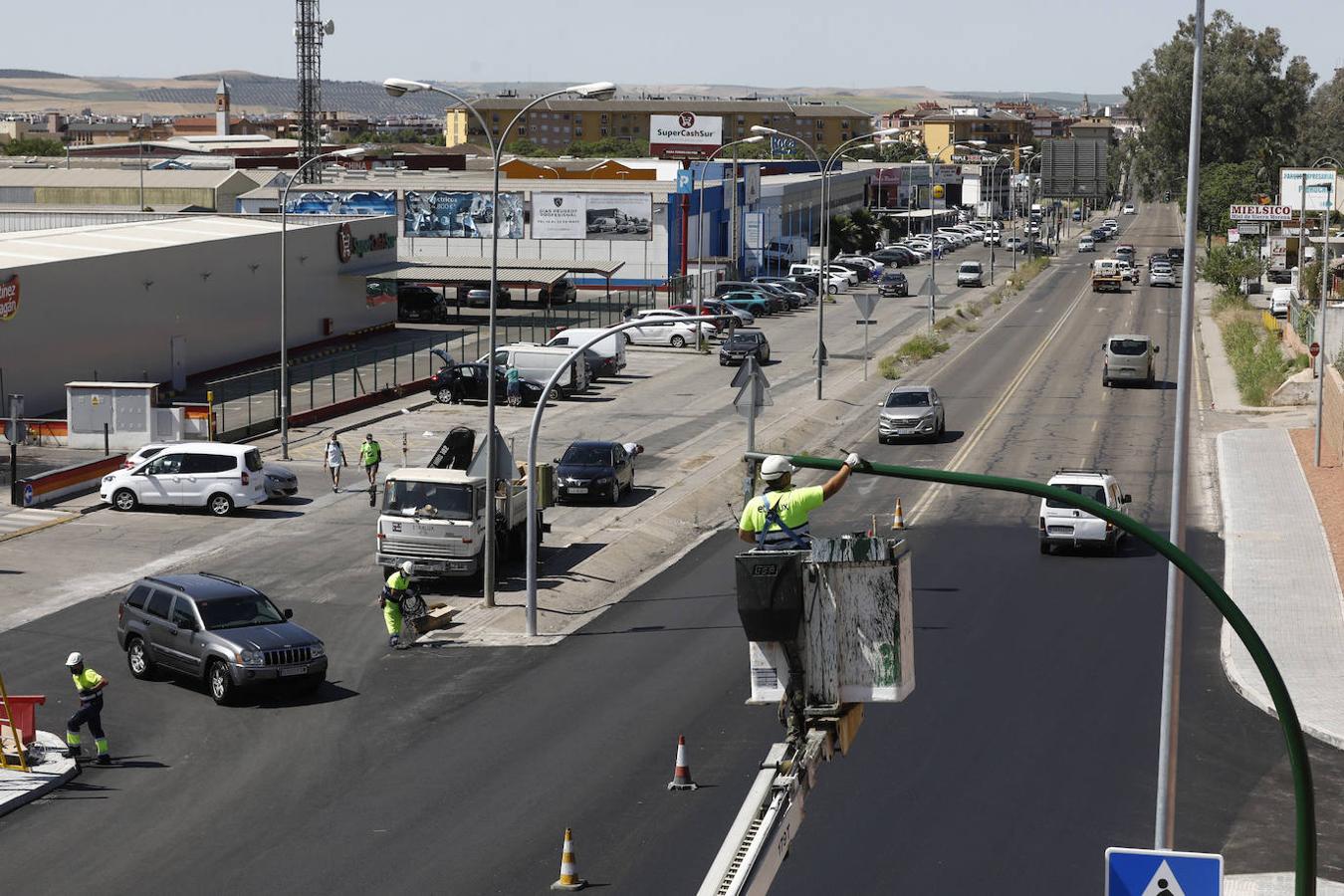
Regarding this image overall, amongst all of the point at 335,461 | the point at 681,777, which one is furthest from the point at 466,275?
the point at 681,777

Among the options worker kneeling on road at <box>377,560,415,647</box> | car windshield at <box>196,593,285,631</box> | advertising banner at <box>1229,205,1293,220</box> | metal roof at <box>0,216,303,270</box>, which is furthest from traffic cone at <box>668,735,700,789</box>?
advertising banner at <box>1229,205,1293,220</box>

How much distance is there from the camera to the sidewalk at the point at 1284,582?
24.1m

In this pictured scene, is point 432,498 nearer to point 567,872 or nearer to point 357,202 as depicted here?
point 567,872

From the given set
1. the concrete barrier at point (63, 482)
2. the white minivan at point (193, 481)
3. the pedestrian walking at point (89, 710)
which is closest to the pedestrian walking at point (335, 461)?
the white minivan at point (193, 481)

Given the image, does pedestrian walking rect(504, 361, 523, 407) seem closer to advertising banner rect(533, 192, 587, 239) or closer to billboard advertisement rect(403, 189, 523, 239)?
advertising banner rect(533, 192, 587, 239)

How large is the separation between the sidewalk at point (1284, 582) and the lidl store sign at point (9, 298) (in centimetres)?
3209

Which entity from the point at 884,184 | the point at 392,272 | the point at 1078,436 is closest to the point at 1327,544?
the point at 1078,436

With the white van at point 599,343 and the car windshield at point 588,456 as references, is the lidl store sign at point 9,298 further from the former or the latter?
the white van at point 599,343

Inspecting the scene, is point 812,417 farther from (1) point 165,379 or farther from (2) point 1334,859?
(2) point 1334,859

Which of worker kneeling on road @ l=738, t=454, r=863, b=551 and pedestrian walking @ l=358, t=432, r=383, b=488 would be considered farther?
pedestrian walking @ l=358, t=432, r=383, b=488

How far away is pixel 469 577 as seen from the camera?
31375 mm

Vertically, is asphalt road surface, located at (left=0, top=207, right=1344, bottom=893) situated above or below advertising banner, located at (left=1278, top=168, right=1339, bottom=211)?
below

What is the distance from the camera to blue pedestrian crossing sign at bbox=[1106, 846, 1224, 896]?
9.16 m

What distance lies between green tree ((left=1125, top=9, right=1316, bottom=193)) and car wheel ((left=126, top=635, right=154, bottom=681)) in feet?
388
